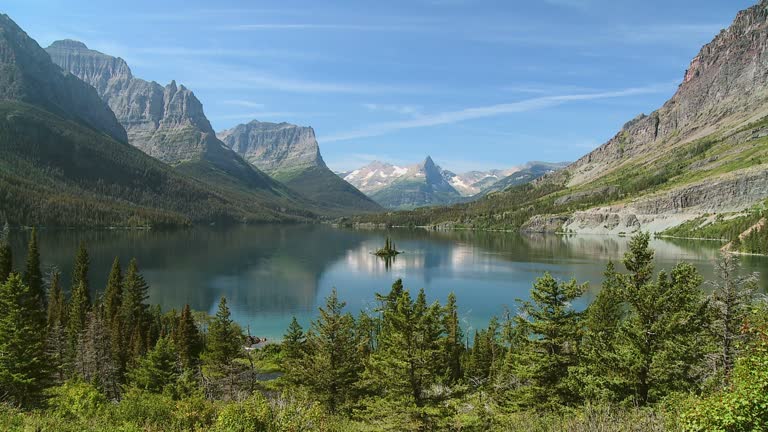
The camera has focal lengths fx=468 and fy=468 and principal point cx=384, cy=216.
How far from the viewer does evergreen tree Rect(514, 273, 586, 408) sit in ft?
92.2

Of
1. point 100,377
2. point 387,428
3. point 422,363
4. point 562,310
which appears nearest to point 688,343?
point 562,310

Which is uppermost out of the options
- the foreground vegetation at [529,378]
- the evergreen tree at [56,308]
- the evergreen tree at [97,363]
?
the foreground vegetation at [529,378]

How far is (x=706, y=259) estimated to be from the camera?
532ft

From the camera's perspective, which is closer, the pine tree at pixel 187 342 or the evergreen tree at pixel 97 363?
the evergreen tree at pixel 97 363

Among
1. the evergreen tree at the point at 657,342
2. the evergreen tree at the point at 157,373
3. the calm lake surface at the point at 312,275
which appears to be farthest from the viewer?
the calm lake surface at the point at 312,275

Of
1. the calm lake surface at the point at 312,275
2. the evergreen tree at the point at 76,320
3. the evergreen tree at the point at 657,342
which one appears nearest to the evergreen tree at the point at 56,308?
the evergreen tree at the point at 76,320

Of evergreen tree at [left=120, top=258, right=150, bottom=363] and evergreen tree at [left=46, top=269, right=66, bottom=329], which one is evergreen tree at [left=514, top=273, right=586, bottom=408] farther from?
evergreen tree at [left=46, top=269, right=66, bottom=329]

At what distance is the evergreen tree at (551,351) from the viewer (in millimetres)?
28109

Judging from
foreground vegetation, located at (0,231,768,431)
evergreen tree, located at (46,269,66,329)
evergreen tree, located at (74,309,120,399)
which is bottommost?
evergreen tree, located at (74,309,120,399)

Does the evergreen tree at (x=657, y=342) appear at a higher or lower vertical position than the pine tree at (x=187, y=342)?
higher

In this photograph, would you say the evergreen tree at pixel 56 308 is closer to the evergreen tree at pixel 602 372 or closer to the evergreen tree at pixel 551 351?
the evergreen tree at pixel 551 351

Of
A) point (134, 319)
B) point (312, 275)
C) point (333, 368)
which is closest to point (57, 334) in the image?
point (134, 319)

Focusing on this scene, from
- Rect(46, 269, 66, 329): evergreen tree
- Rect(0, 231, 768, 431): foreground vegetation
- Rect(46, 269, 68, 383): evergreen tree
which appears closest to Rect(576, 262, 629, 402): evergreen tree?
Rect(0, 231, 768, 431): foreground vegetation

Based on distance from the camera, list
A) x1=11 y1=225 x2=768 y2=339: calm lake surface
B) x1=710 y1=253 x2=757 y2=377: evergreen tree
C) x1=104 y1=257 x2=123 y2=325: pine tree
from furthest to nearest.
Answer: x1=11 y1=225 x2=768 y2=339: calm lake surface, x1=104 y1=257 x2=123 y2=325: pine tree, x1=710 y1=253 x2=757 y2=377: evergreen tree
